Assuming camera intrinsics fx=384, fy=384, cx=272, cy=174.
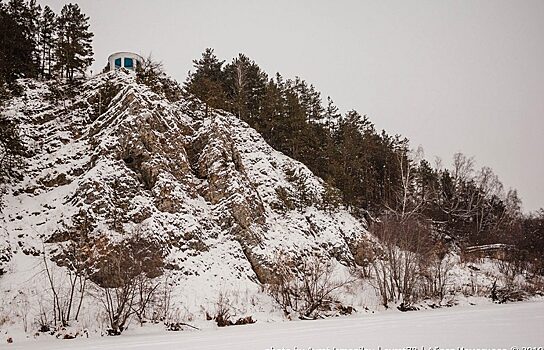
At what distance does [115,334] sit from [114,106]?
18.0m

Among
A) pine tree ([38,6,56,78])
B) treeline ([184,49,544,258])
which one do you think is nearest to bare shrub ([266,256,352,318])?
treeline ([184,49,544,258])

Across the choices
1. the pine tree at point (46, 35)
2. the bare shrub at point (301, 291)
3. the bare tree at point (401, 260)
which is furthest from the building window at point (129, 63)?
the bare tree at point (401, 260)

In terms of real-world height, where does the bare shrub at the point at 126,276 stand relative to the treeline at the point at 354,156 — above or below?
below

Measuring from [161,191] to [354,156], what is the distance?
23.9m

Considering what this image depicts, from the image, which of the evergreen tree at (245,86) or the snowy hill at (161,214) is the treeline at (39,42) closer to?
the snowy hill at (161,214)

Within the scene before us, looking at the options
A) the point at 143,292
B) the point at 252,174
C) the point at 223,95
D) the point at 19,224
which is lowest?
the point at 143,292

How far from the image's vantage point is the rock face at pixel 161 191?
74.7 ft

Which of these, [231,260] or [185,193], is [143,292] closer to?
[231,260]

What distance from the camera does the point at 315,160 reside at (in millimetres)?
41406

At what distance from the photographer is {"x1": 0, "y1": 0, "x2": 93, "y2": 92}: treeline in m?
35.0

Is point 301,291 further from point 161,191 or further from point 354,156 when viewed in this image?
point 354,156

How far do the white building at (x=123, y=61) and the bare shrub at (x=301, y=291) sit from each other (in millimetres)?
24391

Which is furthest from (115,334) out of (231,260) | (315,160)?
(315,160)

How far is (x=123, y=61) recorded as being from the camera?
37.0 meters
